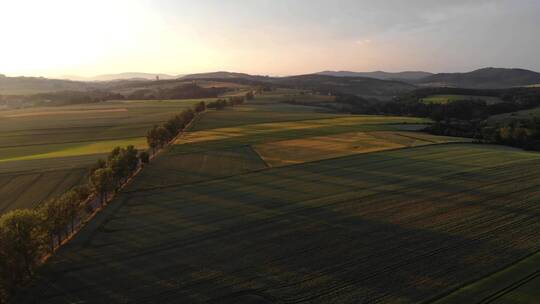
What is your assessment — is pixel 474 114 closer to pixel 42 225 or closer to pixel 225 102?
pixel 225 102

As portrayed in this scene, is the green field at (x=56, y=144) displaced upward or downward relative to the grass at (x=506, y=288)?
upward

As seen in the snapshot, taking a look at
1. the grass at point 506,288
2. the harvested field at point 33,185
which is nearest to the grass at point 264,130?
the harvested field at point 33,185

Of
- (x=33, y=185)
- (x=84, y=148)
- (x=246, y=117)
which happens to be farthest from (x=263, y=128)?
(x=33, y=185)

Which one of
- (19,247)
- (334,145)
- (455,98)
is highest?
(455,98)

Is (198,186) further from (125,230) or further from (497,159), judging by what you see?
(497,159)

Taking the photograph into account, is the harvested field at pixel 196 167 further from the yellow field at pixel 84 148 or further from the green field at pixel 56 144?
the yellow field at pixel 84 148

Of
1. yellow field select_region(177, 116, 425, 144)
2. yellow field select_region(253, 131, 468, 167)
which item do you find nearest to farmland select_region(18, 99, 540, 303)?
yellow field select_region(253, 131, 468, 167)
